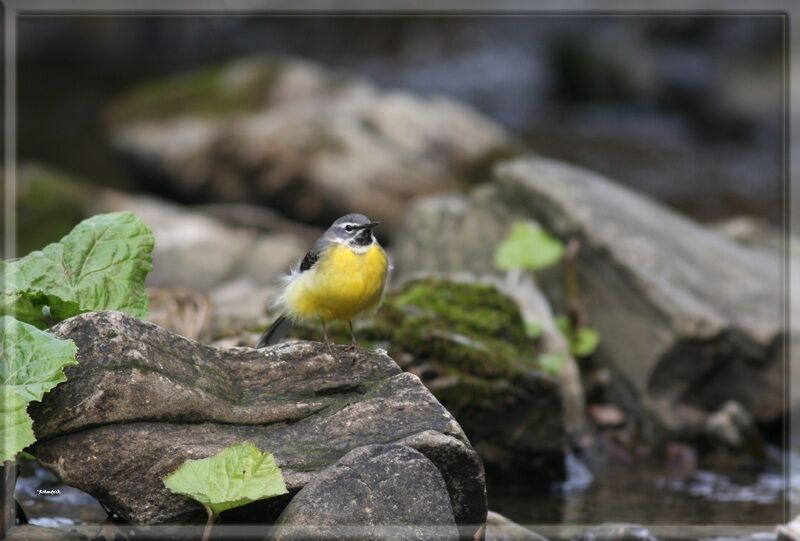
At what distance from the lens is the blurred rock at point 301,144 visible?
43.7 ft

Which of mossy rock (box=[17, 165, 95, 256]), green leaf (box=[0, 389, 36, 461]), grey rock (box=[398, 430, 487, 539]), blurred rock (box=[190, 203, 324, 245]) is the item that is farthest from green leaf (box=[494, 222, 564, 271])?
mossy rock (box=[17, 165, 95, 256])

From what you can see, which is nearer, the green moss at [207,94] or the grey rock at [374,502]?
the grey rock at [374,502]

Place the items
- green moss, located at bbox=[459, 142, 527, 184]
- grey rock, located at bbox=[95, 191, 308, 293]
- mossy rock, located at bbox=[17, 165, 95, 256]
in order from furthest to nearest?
green moss, located at bbox=[459, 142, 527, 184], mossy rock, located at bbox=[17, 165, 95, 256], grey rock, located at bbox=[95, 191, 308, 293]

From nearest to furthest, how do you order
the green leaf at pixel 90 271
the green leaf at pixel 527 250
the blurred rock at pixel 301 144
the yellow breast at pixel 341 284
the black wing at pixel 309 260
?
the green leaf at pixel 90 271, the yellow breast at pixel 341 284, the black wing at pixel 309 260, the green leaf at pixel 527 250, the blurred rock at pixel 301 144

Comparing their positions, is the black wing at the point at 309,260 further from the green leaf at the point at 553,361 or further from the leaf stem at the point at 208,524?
the green leaf at the point at 553,361

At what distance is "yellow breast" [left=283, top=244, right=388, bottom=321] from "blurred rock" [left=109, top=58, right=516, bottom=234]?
303 inches

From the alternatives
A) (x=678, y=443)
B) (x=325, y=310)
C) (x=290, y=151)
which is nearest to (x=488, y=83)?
(x=290, y=151)

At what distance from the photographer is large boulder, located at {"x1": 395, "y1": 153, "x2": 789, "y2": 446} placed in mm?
8055

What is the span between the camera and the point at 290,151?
1370 cm

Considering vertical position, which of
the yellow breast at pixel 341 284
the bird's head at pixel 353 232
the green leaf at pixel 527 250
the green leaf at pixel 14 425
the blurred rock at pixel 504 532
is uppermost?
the bird's head at pixel 353 232

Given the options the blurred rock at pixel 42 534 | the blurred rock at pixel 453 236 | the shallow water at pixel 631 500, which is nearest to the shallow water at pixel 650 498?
the shallow water at pixel 631 500

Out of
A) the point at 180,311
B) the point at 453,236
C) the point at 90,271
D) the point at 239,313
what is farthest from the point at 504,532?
the point at 453,236

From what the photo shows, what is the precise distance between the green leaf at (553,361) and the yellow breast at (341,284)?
2713 mm

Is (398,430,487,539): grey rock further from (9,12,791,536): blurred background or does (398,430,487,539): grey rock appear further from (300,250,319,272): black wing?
(9,12,791,536): blurred background
